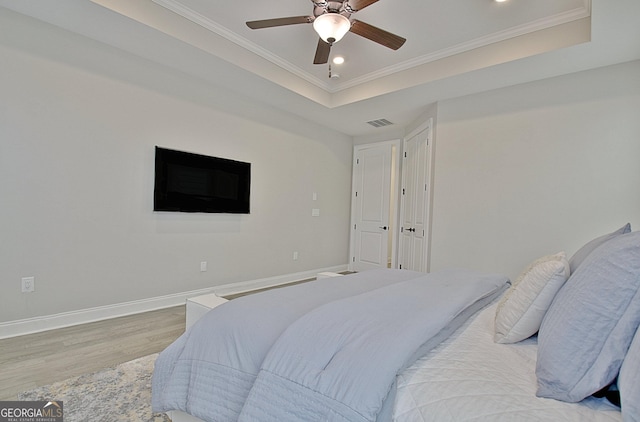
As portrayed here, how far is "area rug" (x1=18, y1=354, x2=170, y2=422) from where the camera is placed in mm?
1594

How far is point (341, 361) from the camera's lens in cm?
97

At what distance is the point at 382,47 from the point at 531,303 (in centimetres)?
299

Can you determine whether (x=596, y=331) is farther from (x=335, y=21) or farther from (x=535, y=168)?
(x=535, y=168)

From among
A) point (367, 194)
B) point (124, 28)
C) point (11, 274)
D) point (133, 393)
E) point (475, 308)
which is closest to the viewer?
point (475, 308)

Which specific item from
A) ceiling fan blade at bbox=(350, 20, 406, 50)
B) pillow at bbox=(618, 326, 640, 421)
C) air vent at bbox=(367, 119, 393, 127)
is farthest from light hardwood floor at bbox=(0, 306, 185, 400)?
air vent at bbox=(367, 119, 393, 127)

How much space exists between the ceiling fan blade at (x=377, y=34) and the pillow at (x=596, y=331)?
214 centimetres

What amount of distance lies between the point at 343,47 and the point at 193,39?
1515 millimetres

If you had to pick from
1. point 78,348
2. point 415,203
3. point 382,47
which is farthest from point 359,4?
point 78,348

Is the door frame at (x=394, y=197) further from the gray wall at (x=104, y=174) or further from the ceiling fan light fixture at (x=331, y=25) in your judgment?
the ceiling fan light fixture at (x=331, y=25)

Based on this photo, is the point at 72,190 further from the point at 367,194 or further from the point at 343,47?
the point at 367,194

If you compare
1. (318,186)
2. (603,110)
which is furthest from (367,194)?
(603,110)

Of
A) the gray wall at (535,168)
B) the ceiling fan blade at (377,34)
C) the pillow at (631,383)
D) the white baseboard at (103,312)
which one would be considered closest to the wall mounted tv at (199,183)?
the white baseboard at (103,312)

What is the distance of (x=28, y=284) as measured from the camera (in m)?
2.66

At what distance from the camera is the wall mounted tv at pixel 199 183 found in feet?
11.2
